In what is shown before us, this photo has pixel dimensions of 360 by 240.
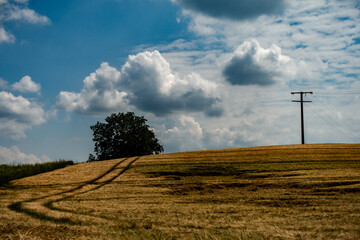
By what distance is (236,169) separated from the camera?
31047 mm

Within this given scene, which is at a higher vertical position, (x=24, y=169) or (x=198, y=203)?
(x=24, y=169)

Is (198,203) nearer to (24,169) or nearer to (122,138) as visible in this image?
(24,169)

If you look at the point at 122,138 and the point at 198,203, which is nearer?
the point at 198,203

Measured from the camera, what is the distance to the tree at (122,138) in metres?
64.0

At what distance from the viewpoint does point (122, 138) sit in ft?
214

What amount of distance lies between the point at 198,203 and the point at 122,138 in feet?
164

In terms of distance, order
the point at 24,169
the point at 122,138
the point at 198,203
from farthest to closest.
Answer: the point at 122,138, the point at 24,169, the point at 198,203

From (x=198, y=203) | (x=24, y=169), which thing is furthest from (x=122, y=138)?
(x=198, y=203)

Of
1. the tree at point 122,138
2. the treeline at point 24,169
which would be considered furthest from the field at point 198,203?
the tree at point 122,138

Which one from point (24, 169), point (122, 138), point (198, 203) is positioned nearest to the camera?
point (198, 203)

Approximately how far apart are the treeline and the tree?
19342 mm

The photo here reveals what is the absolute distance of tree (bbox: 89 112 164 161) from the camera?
64.0 meters

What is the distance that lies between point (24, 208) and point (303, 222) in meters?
13.4

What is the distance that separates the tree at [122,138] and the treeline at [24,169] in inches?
762
